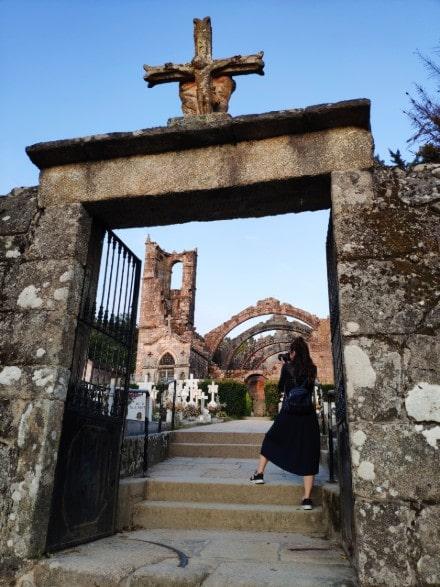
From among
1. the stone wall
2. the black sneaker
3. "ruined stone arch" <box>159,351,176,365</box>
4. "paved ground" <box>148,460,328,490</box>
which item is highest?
"ruined stone arch" <box>159,351,176,365</box>

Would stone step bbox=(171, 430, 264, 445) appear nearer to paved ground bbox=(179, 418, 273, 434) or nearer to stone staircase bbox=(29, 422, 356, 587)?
paved ground bbox=(179, 418, 273, 434)

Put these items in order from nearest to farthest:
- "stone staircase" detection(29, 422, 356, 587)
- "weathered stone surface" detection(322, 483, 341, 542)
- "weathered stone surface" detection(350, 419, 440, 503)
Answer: "weathered stone surface" detection(350, 419, 440, 503) < "stone staircase" detection(29, 422, 356, 587) < "weathered stone surface" detection(322, 483, 341, 542)

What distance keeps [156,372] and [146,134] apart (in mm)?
26527

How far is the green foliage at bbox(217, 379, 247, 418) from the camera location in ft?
63.2

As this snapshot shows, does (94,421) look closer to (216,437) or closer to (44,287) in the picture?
(44,287)

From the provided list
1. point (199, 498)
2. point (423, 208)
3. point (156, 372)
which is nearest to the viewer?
point (423, 208)

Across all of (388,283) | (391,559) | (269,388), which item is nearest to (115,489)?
(391,559)

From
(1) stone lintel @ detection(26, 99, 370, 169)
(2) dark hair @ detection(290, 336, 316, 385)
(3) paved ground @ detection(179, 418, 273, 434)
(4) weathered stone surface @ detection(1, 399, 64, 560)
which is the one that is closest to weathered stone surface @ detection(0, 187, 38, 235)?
(1) stone lintel @ detection(26, 99, 370, 169)

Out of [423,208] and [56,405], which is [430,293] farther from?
[56,405]

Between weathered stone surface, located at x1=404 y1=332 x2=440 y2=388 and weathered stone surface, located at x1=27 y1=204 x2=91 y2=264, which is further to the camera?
weathered stone surface, located at x1=27 y1=204 x2=91 y2=264

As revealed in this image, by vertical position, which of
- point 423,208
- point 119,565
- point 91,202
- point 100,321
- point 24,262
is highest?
point 91,202

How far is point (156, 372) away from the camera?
28812 millimetres

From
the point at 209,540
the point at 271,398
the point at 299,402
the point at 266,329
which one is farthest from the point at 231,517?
the point at 266,329

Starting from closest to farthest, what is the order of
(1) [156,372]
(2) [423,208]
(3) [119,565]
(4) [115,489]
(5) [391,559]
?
(5) [391,559] → (3) [119,565] → (2) [423,208] → (4) [115,489] → (1) [156,372]
